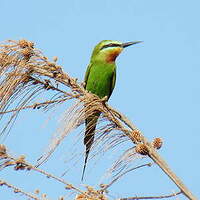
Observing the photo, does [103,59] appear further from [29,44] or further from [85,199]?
[85,199]

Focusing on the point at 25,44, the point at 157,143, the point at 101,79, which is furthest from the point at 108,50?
the point at 157,143

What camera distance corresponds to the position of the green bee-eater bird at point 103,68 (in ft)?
18.2

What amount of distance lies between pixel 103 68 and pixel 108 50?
242mm

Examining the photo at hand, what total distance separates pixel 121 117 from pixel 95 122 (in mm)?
126

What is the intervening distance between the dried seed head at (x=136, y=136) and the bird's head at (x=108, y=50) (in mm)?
3698

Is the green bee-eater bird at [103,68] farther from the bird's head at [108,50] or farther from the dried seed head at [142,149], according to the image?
the dried seed head at [142,149]

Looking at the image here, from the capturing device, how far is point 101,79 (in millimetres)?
5586

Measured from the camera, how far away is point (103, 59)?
577 cm

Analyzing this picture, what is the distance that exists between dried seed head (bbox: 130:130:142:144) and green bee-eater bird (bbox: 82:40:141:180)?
3.37m

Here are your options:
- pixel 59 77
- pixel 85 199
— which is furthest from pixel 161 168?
pixel 59 77

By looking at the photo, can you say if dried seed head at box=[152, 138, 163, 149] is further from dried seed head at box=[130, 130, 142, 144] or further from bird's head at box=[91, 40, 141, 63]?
bird's head at box=[91, 40, 141, 63]

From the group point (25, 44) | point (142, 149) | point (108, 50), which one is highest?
point (108, 50)

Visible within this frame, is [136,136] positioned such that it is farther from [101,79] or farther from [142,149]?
[101,79]

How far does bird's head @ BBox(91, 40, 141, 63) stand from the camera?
577cm
